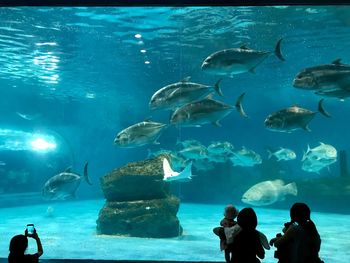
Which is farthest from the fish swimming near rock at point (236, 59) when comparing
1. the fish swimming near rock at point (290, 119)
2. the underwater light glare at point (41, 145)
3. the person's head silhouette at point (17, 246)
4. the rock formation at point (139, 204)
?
the underwater light glare at point (41, 145)

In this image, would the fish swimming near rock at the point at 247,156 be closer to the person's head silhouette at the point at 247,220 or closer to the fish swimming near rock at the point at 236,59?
the fish swimming near rock at the point at 236,59

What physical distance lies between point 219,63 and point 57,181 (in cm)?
535

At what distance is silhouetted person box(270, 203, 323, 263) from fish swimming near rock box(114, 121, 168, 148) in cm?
476

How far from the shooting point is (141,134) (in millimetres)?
8086

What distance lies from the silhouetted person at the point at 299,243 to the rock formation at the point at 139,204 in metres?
6.70

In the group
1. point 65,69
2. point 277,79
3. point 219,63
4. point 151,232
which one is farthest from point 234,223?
point 277,79

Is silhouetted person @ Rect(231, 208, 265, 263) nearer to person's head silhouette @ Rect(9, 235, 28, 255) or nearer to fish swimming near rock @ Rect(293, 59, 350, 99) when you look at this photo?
person's head silhouette @ Rect(9, 235, 28, 255)

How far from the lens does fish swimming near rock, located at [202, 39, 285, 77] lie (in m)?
6.62

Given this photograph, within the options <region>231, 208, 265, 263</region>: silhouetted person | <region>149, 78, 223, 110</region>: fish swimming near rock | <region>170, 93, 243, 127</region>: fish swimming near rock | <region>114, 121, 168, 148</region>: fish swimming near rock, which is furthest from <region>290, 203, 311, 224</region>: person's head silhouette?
<region>114, 121, 168, 148</region>: fish swimming near rock

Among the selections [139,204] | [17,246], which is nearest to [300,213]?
[17,246]

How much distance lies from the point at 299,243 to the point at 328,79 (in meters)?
3.57

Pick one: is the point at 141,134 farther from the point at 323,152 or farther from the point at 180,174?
the point at 323,152

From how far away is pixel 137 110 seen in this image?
47781mm

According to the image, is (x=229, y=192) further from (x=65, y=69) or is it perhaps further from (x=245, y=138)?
(x=245, y=138)
